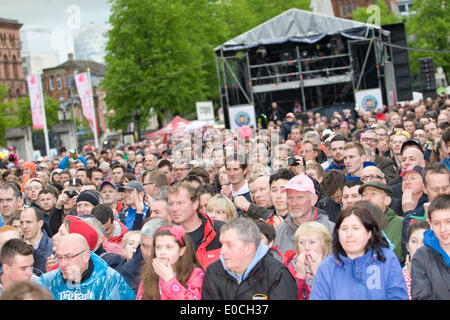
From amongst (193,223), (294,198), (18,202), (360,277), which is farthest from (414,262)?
(18,202)

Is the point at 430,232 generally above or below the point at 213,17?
below

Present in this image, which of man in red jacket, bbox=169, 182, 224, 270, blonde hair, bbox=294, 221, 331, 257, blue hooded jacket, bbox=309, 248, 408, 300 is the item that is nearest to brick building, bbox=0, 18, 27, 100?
man in red jacket, bbox=169, 182, 224, 270

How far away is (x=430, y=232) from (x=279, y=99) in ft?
68.0

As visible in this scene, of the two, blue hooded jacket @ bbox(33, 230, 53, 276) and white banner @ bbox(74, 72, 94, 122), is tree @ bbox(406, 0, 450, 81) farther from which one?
blue hooded jacket @ bbox(33, 230, 53, 276)

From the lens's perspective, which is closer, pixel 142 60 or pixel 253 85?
pixel 253 85

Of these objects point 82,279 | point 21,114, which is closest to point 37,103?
point 82,279

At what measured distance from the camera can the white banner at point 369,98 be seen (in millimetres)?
22109

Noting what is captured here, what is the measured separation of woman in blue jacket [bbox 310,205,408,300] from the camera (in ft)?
13.2

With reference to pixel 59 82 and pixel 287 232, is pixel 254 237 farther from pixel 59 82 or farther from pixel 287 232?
pixel 59 82

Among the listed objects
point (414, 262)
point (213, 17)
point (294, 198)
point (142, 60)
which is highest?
point (213, 17)

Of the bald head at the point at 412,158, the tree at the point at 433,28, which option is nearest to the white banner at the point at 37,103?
the bald head at the point at 412,158

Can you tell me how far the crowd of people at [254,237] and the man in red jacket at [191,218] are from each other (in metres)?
0.01

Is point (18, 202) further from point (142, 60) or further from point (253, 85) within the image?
point (142, 60)
